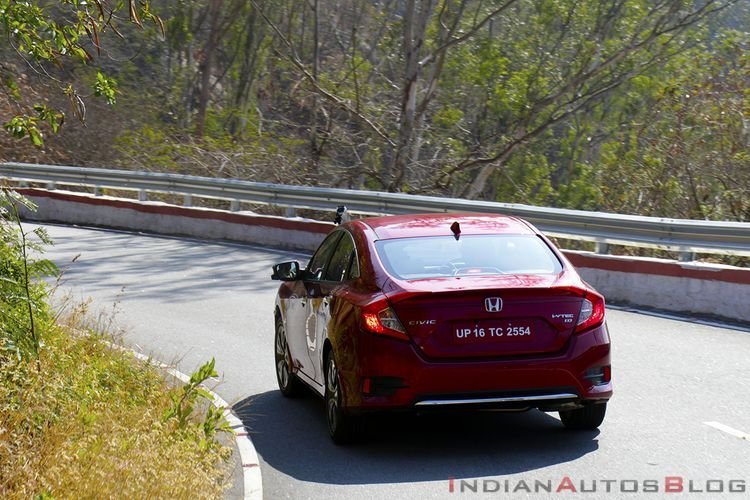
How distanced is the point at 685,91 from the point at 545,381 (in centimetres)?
1763

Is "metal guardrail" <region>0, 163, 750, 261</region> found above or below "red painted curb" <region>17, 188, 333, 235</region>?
above

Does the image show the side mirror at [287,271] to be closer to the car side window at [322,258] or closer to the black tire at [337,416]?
the car side window at [322,258]

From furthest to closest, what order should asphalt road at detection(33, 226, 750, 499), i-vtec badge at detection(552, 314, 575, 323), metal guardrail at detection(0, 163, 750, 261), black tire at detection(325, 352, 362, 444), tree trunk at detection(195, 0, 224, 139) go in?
tree trunk at detection(195, 0, 224, 139) < metal guardrail at detection(0, 163, 750, 261) < black tire at detection(325, 352, 362, 444) < i-vtec badge at detection(552, 314, 575, 323) < asphalt road at detection(33, 226, 750, 499)

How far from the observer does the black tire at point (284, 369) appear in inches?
384

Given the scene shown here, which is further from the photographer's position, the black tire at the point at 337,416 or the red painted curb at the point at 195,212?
the red painted curb at the point at 195,212

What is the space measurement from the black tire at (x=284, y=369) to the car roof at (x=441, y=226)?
162 centimetres

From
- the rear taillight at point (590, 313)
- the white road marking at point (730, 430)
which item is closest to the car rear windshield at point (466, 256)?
the rear taillight at point (590, 313)

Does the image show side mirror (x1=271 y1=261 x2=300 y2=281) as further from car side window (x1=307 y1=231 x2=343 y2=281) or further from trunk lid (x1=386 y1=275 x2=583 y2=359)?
trunk lid (x1=386 y1=275 x2=583 y2=359)

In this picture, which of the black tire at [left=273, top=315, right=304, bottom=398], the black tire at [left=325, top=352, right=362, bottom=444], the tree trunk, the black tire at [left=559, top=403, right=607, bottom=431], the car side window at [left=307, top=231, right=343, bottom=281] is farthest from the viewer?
the tree trunk

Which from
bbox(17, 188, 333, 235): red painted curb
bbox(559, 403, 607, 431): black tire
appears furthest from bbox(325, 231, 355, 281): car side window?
bbox(17, 188, 333, 235): red painted curb

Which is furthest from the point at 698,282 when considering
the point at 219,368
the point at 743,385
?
the point at 219,368

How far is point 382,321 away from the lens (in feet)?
23.9

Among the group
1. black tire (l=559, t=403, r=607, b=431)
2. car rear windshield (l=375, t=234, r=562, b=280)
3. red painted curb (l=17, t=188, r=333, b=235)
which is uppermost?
car rear windshield (l=375, t=234, r=562, b=280)

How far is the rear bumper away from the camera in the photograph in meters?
7.20
